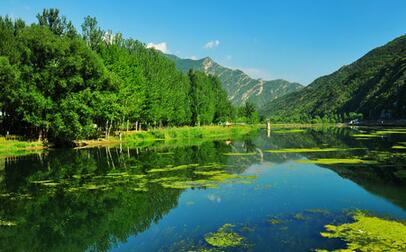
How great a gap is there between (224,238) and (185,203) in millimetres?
7053

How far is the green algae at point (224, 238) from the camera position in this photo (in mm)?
14258

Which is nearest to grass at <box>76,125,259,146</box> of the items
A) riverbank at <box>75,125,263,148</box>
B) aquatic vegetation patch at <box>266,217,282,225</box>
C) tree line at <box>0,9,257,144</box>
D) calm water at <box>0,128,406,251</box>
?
riverbank at <box>75,125,263,148</box>

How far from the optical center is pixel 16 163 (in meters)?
40.9

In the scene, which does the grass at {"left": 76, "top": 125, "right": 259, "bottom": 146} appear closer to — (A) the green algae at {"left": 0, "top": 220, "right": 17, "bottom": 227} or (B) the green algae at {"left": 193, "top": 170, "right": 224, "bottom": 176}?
(B) the green algae at {"left": 193, "top": 170, "right": 224, "bottom": 176}

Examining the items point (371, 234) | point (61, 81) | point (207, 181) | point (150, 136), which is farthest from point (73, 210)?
point (150, 136)

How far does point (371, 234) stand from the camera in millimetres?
14594

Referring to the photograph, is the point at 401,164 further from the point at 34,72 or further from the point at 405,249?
the point at 34,72

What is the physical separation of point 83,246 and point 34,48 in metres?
50.2

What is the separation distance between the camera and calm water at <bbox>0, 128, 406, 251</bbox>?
15508 millimetres

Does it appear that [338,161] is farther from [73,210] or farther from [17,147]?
[17,147]

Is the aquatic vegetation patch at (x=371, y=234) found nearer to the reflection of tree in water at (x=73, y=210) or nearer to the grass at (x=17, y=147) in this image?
the reflection of tree in water at (x=73, y=210)

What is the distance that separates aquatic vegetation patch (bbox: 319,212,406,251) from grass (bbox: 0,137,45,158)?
45.7m

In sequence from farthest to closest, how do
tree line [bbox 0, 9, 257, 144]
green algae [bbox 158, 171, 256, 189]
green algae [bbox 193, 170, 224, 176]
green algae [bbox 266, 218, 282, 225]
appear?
tree line [bbox 0, 9, 257, 144] → green algae [bbox 193, 170, 224, 176] → green algae [bbox 158, 171, 256, 189] → green algae [bbox 266, 218, 282, 225]

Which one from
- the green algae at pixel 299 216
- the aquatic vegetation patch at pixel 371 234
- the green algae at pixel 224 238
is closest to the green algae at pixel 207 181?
the green algae at pixel 299 216
